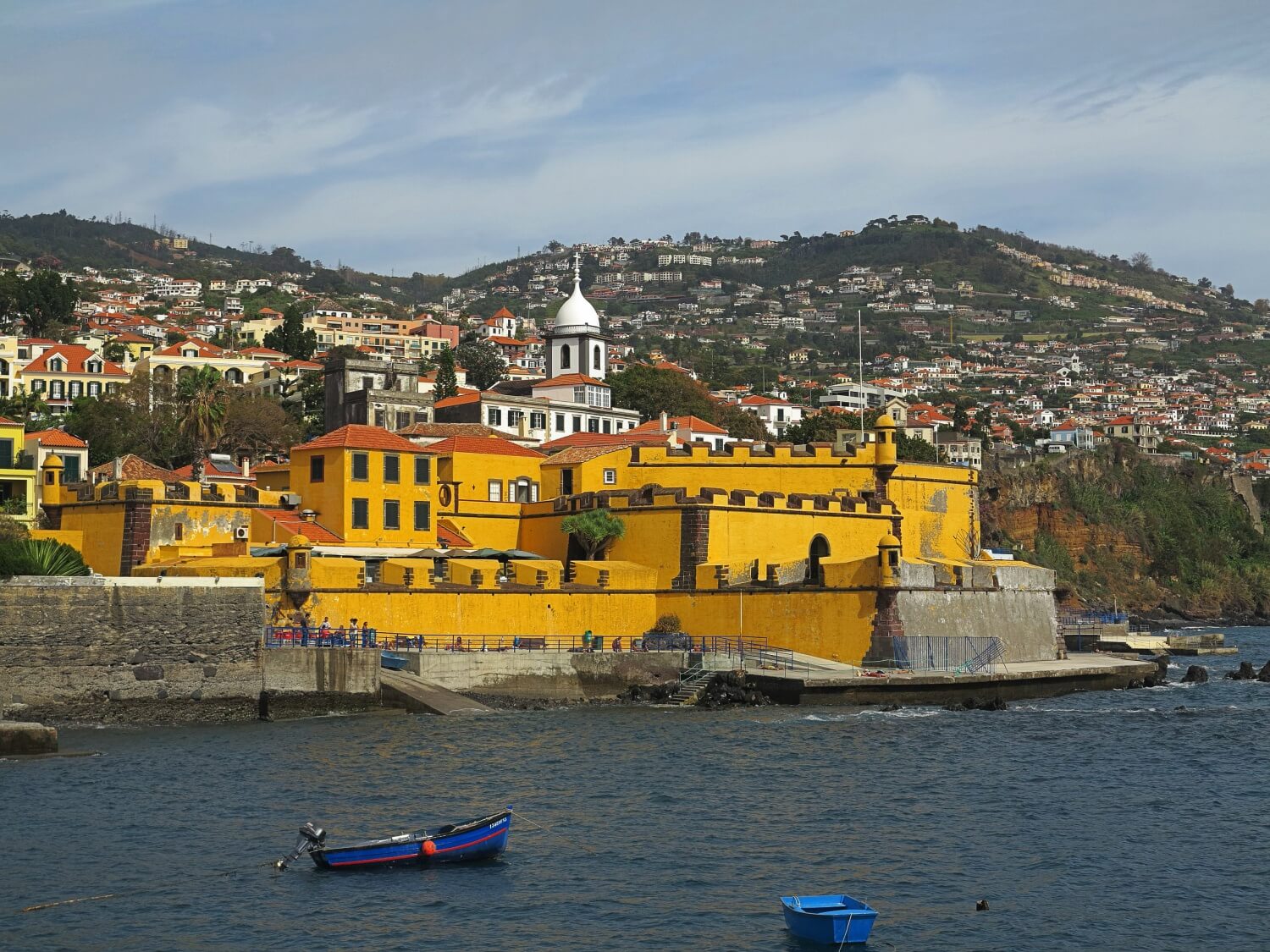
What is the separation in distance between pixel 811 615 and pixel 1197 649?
3907 centimetres

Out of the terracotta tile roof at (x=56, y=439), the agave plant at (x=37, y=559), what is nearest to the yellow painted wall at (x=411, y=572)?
the agave plant at (x=37, y=559)

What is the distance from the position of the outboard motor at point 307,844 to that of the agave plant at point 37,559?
16552 millimetres

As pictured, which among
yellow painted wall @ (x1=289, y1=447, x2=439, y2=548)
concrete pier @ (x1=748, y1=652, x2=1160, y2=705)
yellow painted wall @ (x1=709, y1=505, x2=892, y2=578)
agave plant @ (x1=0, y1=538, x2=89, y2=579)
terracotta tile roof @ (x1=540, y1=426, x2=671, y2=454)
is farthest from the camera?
terracotta tile roof @ (x1=540, y1=426, x2=671, y2=454)

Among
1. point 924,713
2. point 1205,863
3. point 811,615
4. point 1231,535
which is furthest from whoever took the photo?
point 1231,535

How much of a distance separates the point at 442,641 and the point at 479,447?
1263 cm

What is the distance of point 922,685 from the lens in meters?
48.3

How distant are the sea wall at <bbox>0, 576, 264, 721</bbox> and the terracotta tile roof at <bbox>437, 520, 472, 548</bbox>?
13.4 m

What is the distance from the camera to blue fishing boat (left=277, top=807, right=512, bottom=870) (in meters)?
27.5

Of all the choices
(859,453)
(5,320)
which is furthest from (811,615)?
(5,320)

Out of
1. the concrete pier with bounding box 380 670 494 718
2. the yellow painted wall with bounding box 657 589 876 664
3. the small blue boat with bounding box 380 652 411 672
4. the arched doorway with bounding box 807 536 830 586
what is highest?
the arched doorway with bounding box 807 536 830 586

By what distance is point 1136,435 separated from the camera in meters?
175

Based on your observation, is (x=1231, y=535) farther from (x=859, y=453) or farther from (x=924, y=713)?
(x=924, y=713)

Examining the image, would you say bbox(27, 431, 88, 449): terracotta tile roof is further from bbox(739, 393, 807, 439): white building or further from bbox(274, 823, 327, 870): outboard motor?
bbox(739, 393, 807, 439): white building

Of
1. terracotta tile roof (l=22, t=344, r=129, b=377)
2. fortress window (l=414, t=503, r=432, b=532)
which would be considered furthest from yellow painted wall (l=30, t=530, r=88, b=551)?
terracotta tile roof (l=22, t=344, r=129, b=377)
